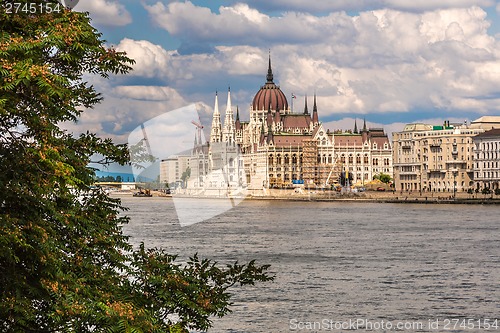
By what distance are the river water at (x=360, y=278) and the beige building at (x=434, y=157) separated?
79692 millimetres

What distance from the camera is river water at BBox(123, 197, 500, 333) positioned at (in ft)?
74.1

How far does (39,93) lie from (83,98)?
8.11 feet

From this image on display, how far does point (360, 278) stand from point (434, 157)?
114 m

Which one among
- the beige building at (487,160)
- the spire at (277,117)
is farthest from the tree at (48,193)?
the spire at (277,117)

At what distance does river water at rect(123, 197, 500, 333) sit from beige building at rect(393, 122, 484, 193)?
7969 centimetres

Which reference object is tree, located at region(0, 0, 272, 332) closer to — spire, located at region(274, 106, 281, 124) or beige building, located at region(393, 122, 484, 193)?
beige building, located at region(393, 122, 484, 193)

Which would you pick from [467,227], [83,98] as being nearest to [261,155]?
[467,227]

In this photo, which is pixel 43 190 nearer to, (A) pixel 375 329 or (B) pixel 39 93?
(B) pixel 39 93

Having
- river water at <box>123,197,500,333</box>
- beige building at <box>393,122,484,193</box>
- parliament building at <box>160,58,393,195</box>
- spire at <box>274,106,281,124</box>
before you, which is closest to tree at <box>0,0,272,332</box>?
river water at <box>123,197,500,333</box>

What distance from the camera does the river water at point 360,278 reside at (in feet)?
74.1

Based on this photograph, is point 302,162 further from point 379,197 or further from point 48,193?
point 48,193

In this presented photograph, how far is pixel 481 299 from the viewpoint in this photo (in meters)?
26.1

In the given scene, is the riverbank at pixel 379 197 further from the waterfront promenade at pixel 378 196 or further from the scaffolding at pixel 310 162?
the scaffolding at pixel 310 162

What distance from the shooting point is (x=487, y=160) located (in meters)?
131
